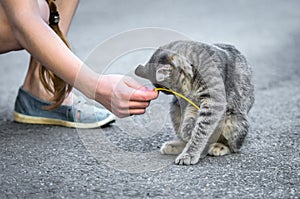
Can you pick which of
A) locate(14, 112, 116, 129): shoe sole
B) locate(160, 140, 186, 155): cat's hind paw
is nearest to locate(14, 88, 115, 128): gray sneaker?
locate(14, 112, 116, 129): shoe sole

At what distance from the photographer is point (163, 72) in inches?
83.3

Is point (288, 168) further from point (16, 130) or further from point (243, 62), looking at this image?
point (16, 130)

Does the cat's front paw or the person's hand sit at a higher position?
the person's hand

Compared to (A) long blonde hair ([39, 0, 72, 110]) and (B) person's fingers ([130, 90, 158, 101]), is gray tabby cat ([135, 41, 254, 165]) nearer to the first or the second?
(B) person's fingers ([130, 90, 158, 101])

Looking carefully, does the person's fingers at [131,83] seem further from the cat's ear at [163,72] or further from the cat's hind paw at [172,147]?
the cat's hind paw at [172,147]

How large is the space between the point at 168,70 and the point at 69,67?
1.40ft

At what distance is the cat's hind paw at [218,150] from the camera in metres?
2.22

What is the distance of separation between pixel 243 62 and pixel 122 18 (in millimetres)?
3742

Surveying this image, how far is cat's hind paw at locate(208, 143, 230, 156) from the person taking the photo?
7.27ft

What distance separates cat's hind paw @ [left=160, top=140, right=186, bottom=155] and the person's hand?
373mm

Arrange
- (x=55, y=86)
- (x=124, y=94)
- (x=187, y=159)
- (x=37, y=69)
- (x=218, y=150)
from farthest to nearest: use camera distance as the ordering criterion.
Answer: (x=37, y=69) < (x=55, y=86) < (x=218, y=150) < (x=187, y=159) < (x=124, y=94)

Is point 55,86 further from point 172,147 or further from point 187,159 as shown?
point 187,159

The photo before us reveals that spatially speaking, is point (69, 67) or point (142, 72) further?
point (142, 72)

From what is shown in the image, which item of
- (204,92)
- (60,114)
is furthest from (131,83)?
(60,114)
